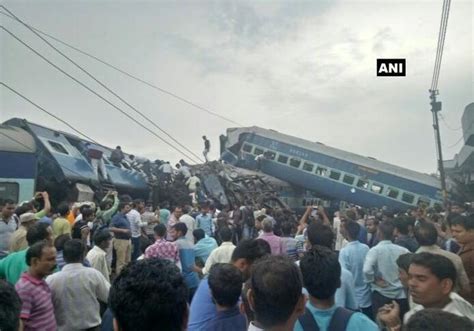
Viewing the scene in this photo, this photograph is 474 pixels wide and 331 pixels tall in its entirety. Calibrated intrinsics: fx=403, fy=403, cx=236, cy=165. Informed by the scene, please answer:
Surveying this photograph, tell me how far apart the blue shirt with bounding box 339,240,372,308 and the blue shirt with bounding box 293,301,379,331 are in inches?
96.6

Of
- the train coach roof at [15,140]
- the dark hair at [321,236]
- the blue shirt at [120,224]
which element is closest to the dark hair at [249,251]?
the dark hair at [321,236]

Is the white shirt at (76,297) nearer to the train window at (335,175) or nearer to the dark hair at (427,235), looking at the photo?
the dark hair at (427,235)

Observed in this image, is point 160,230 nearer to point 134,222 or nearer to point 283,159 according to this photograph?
point 134,222

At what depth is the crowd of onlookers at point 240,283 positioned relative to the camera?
1514 mm

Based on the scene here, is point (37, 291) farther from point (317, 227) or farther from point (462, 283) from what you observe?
point (462, 283)

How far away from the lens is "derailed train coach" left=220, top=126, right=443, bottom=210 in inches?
842

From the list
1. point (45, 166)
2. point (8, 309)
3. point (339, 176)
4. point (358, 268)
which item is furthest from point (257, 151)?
point (8, 309)

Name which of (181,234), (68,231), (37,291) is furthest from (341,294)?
(68,231)

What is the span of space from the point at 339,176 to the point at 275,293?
22003mm

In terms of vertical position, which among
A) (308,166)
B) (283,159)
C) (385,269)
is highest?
(283,159)

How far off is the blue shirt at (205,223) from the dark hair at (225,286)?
22.2 feet

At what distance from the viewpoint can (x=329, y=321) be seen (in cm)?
210

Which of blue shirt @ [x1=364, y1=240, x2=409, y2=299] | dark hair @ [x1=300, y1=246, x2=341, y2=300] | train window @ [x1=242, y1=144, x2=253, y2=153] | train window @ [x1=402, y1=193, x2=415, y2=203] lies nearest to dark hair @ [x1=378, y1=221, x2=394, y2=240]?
blue shirt @ [x1=364, y1=240, x2=409, y2=299]

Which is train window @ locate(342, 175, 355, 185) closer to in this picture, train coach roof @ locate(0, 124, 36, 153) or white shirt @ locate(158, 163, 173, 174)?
white shirt @ locate(158, 163, 173, 174)
